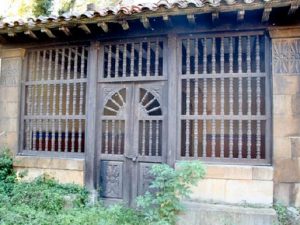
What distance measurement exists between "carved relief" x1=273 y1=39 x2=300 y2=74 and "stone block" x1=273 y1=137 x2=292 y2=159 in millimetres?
1140

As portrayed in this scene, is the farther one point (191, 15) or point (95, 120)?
point (95, 120)

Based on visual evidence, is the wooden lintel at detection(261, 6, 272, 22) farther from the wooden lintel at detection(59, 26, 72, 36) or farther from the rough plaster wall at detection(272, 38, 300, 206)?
the wooden lintel at detection(59, 26, 72, 36)

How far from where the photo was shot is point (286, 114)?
5.27 m

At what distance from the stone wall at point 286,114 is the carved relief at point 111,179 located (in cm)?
283

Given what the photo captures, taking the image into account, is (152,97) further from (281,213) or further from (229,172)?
(281,213)

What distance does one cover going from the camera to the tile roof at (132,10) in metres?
4.90

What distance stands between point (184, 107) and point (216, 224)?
85.2 inches

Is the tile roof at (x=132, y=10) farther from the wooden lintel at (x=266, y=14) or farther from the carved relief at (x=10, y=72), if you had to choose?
the carved relief at (x=10, y=72)

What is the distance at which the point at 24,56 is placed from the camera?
22.9 ft

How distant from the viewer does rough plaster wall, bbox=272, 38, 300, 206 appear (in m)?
5.20

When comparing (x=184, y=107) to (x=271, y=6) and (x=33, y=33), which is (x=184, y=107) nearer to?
(x=271, y=6)

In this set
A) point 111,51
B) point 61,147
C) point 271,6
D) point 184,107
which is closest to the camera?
point 271,6

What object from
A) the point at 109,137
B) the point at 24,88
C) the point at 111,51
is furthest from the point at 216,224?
the point at 24,88

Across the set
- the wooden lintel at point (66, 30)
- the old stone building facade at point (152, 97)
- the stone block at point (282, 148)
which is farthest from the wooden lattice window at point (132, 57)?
the stone block at point (282, 148)
